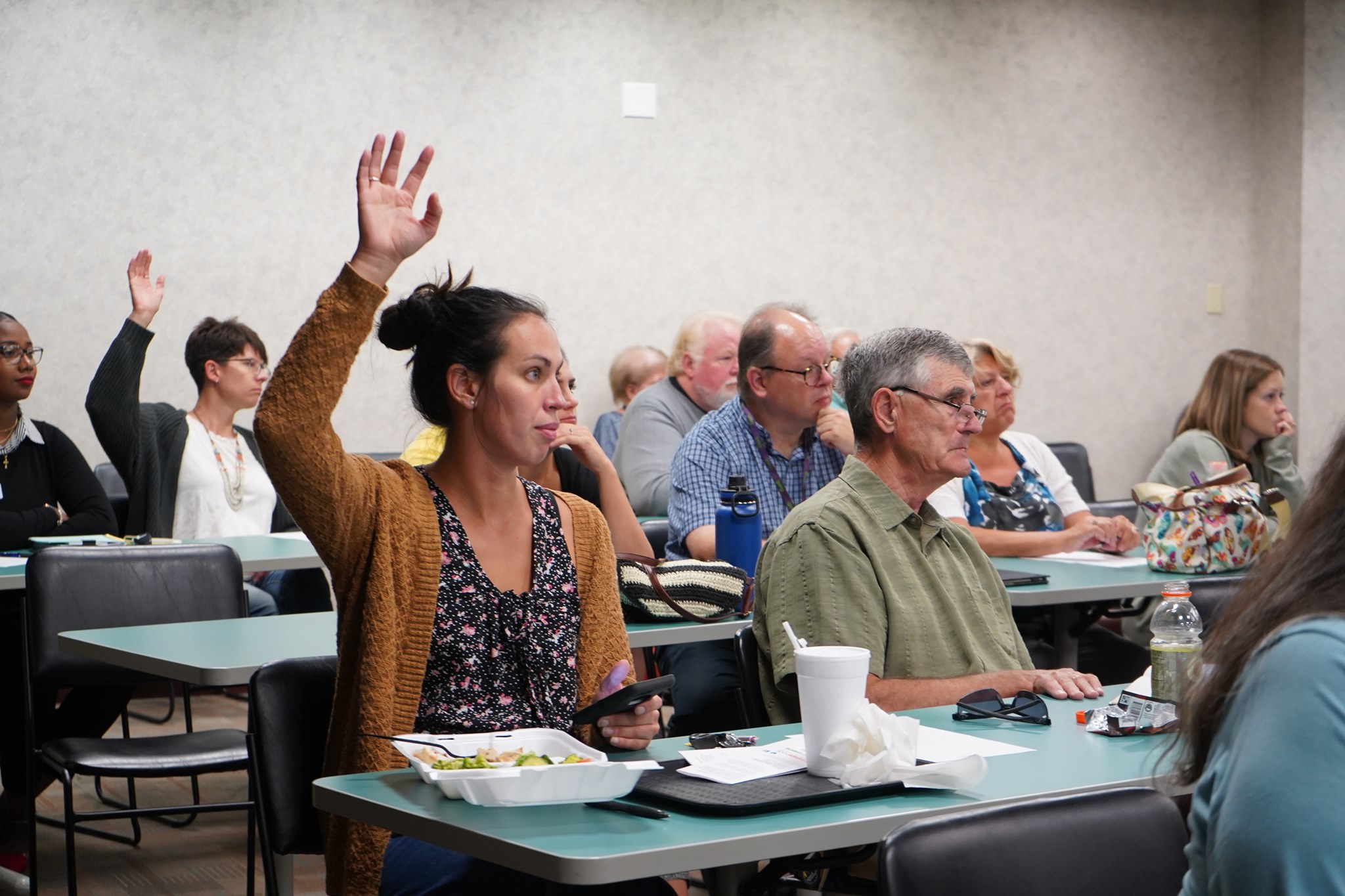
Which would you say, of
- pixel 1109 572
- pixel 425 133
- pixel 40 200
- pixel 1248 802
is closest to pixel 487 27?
pixel 425 133

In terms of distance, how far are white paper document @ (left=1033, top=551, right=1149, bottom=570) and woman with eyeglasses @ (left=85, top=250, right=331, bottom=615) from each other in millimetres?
2362

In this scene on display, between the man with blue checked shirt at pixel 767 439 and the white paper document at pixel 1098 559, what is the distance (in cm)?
65

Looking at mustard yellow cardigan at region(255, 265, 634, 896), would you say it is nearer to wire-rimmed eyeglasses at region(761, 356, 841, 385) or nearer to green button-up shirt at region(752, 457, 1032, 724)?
green button-up shirt at region(752, 457, 1032, 724)

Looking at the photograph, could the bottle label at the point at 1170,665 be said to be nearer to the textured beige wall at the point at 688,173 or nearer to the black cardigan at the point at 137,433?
the black cardigan at the point at 137,433

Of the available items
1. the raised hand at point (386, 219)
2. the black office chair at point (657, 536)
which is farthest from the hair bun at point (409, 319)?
the black office chair at point (657, 536)

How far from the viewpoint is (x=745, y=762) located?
5.34ft

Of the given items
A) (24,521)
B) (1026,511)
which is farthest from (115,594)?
(1026,511)

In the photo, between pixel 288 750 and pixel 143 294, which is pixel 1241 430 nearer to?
pixel 143 294

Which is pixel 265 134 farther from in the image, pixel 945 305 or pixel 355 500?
pixel 355 500

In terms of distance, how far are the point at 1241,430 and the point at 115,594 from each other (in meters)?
3.69

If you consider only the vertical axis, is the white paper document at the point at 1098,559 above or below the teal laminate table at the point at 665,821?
below

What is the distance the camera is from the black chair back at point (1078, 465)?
6484 millimetres

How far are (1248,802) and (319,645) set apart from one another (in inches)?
77.5

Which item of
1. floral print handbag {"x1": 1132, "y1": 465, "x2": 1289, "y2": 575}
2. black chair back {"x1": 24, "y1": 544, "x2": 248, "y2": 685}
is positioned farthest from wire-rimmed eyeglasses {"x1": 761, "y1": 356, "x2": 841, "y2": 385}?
black chair back {"x1": 24, "y1": 544, "x2": 248, "y2": 685}
